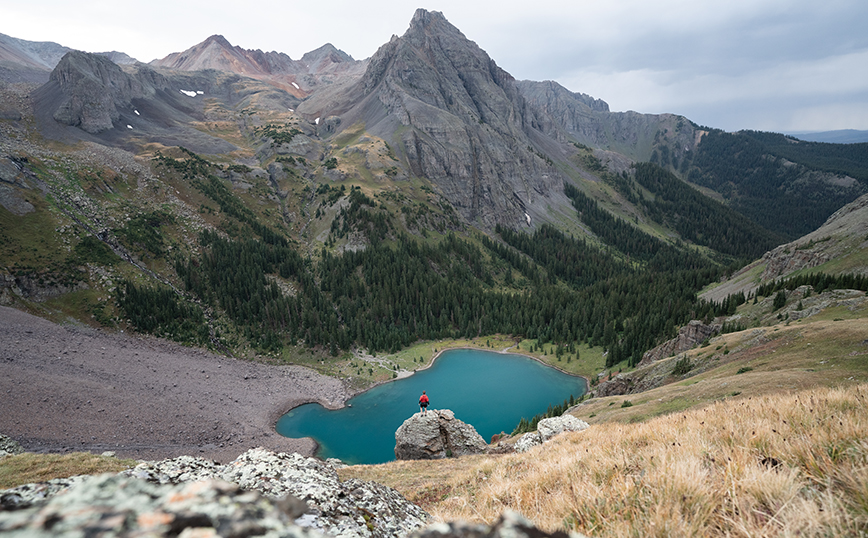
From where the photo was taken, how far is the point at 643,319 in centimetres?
6406

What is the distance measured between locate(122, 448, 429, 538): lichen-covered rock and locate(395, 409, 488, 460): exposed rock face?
18.5 m

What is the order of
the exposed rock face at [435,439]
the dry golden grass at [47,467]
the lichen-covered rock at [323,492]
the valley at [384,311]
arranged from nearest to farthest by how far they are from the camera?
the valley at [384,311], the lichen-covered rock at [323,492], the dry golden grass at [47,467], the exposed rock face at [435,439]

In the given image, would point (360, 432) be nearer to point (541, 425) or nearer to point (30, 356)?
point (541, 425)

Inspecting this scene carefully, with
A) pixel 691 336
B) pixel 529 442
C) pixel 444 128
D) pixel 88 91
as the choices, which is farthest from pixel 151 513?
pixel 444 128

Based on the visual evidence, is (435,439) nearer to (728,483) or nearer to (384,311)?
(728,483)

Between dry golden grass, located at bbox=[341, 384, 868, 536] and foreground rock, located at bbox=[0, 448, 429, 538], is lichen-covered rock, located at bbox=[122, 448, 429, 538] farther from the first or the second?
dry golden grass, located at bbox=[341, 384, 868, 536]

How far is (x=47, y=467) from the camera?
12891 millimetres

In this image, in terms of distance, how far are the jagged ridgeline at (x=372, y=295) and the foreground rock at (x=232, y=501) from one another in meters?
56.6

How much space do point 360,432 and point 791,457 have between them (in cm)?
4712

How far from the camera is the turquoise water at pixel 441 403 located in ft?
141

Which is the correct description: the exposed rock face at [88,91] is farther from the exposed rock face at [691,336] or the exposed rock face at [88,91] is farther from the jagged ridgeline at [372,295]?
the exposed rock face at [691,336]

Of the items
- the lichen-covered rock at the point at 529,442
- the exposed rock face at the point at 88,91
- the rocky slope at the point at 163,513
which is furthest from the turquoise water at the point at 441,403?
the exposed rock face at the point at 88,91

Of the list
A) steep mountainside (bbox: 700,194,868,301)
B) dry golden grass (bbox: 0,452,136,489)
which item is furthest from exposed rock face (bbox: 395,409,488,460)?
steep mountainside (bbox: 700,194,868,301)

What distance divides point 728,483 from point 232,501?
15.9 ft
